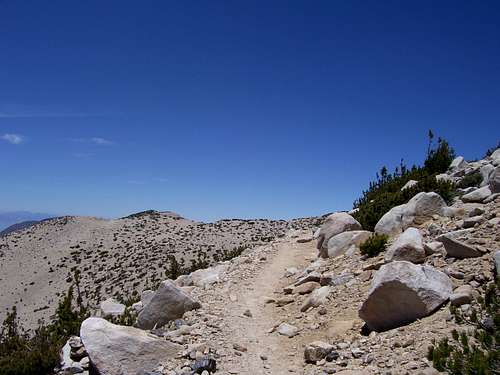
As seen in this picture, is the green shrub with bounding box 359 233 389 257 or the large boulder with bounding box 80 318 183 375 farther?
the green shrub with bounding box 359 233 389 257

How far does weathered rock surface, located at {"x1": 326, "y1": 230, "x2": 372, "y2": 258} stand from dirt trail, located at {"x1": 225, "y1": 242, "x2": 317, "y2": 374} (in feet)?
5.52

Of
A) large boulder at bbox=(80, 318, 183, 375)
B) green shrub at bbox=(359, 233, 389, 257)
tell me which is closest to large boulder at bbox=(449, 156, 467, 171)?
green shrub at bbox=(359, 233, 389, 257)

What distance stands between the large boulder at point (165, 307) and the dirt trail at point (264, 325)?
1305 millimetres

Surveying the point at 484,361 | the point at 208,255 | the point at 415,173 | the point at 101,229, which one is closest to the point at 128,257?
the point at 208,255

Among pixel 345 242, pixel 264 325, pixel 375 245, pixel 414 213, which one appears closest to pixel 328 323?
pixel 264 325

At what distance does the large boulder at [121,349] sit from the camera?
8.40m

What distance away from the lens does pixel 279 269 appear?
15898 mm

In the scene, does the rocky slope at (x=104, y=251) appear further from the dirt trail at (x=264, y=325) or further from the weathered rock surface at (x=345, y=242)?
the weathered rock surface at (x=345, y=242)

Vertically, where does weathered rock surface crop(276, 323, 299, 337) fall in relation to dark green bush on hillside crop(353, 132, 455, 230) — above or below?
below

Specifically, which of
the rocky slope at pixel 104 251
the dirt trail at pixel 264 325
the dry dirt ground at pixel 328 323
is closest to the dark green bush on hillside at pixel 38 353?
the dry dirt ground at pixel 328 323

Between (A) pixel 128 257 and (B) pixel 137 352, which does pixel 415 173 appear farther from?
(A) pixel 128 257

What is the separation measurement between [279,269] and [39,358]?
8.44 metres

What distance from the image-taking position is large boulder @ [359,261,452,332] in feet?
26.2

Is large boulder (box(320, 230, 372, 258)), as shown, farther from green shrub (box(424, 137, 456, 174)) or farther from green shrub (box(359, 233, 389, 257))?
green shrub (box(424, 137, 456, 174))
